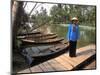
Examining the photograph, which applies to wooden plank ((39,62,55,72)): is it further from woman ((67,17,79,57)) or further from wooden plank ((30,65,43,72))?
woman ((67,17,79,57))

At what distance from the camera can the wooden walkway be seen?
2.10 metres

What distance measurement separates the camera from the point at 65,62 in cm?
218

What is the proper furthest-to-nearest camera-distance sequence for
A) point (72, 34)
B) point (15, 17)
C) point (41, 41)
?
point (72, 34), point (41, 41), point (15, 17)

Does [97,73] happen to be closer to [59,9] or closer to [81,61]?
[81,61]

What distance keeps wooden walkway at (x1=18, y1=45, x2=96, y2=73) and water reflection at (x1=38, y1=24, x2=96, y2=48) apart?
7cm

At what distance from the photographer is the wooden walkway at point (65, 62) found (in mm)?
2102

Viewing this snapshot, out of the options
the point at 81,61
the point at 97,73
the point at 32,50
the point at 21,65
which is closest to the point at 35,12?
the point at 32,50

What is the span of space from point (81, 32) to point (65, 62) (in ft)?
1.27

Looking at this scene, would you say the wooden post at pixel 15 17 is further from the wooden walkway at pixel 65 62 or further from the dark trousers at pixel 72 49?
the dark trousers at pixel 72 49

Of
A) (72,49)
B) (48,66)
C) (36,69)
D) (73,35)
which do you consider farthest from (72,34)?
(36,69)

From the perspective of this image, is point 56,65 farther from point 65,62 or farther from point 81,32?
point 81,32

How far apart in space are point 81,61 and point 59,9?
2.08ft

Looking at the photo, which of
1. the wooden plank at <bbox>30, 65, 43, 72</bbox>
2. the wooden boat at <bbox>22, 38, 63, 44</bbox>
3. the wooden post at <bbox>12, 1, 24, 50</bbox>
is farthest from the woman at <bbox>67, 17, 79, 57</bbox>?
the wooden post at <bbox>12, 1, 24, 50</bbox>

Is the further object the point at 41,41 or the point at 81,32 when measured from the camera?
the point at 81,32
